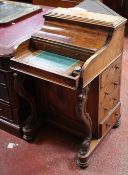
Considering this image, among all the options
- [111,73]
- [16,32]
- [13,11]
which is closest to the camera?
[111,73]

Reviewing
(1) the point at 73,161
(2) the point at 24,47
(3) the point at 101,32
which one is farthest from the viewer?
(1) the point at 73,161

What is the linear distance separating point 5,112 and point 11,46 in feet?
1.75

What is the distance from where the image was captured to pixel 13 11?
2.42 metres

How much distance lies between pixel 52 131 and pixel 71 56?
2.48ft

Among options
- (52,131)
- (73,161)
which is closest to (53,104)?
(52,131)

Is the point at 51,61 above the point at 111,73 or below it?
above

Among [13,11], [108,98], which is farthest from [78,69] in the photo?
[13,11]

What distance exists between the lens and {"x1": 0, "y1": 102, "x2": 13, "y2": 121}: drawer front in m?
2.14

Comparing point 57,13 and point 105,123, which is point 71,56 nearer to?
point 57,13

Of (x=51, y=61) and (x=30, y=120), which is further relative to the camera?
(x=30, y=120)

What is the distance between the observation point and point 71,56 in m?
1.73

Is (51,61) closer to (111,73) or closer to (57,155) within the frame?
(111,73)

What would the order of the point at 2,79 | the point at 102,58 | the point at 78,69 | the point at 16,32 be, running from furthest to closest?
the point at 16,32, the point at 2,79, the point at 102,58, the point at 78,69

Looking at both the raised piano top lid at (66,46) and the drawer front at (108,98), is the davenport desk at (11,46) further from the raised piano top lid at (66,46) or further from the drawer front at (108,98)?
the drawer front at (108,98)
